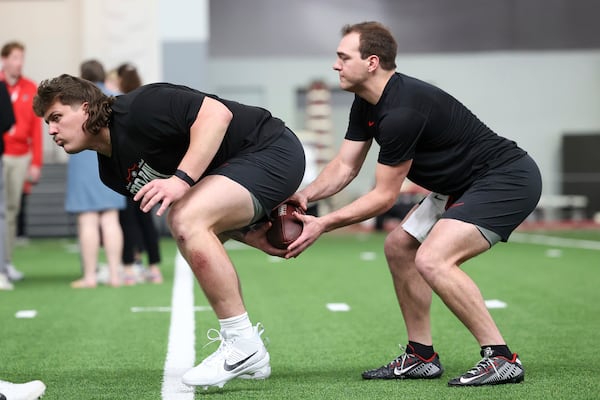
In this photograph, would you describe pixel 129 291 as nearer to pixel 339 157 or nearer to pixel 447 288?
pixel 339 157

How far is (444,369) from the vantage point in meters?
5.04

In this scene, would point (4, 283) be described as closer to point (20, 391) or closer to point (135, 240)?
point (135, 240)

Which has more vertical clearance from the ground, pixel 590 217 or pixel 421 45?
pixel 421 45

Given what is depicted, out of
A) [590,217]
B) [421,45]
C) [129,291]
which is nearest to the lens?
[129,291]

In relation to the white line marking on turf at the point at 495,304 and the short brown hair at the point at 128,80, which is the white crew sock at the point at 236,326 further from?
the short brown hair at the point at 128,80

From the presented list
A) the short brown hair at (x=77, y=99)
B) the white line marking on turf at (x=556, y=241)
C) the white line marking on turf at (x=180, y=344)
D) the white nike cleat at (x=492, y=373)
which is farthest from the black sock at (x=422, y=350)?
the white line marking on turf at (x=556, y=241)

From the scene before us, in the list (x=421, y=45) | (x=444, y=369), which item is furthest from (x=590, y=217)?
(x=444, y=369)

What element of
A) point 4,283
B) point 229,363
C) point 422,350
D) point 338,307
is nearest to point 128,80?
point 4,283

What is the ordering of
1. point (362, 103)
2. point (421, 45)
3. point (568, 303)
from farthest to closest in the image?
point (421, 45), point (568, 303), point (362, 103)

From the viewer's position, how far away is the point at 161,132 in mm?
4441

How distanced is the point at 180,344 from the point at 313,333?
85 cm

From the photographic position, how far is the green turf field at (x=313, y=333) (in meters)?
4.53

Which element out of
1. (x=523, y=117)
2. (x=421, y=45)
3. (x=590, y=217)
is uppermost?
(x=421, y=45)

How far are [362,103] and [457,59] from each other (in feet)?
78.2
